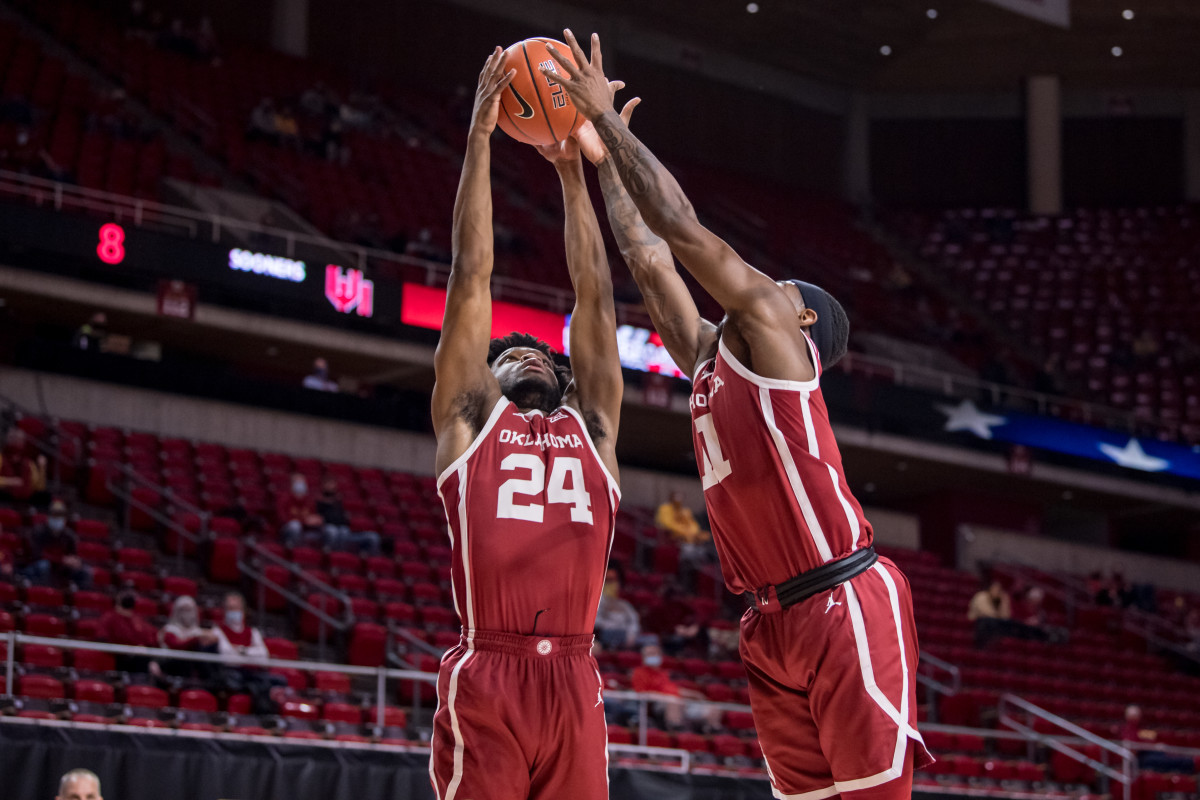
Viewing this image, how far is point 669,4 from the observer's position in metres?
27.7

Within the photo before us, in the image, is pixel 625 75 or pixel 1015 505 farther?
pixel 625 75

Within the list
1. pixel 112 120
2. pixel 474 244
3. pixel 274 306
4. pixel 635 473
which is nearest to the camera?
pixel 474 244

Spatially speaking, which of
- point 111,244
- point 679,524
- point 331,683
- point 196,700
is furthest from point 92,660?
point 679,524

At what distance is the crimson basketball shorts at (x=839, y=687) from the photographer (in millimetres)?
3893

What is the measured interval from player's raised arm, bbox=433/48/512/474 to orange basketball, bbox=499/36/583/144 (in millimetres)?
207

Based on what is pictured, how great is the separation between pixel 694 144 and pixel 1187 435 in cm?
1223

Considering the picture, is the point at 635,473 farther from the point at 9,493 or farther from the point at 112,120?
the point at 9,493

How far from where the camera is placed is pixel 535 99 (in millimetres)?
4730

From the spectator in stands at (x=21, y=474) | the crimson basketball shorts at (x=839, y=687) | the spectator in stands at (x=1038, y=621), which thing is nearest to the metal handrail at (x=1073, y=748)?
the spectator in stands at (x=1038, y=621)

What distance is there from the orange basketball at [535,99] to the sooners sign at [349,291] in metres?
13.4

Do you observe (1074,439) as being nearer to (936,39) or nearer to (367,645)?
(936,39)

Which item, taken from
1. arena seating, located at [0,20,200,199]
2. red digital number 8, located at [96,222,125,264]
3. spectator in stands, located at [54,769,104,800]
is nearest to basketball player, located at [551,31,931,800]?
spectator in stands, located at [54,769,104,800]

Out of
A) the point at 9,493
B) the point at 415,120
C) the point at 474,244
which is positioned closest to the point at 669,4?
the point at 415,120

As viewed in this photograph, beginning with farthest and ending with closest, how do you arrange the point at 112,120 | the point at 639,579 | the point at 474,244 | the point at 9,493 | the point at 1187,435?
the point at 1187,435 → the point at 112,120 → the point at 639,579 → the point at 9,493 → the point at 474,244
